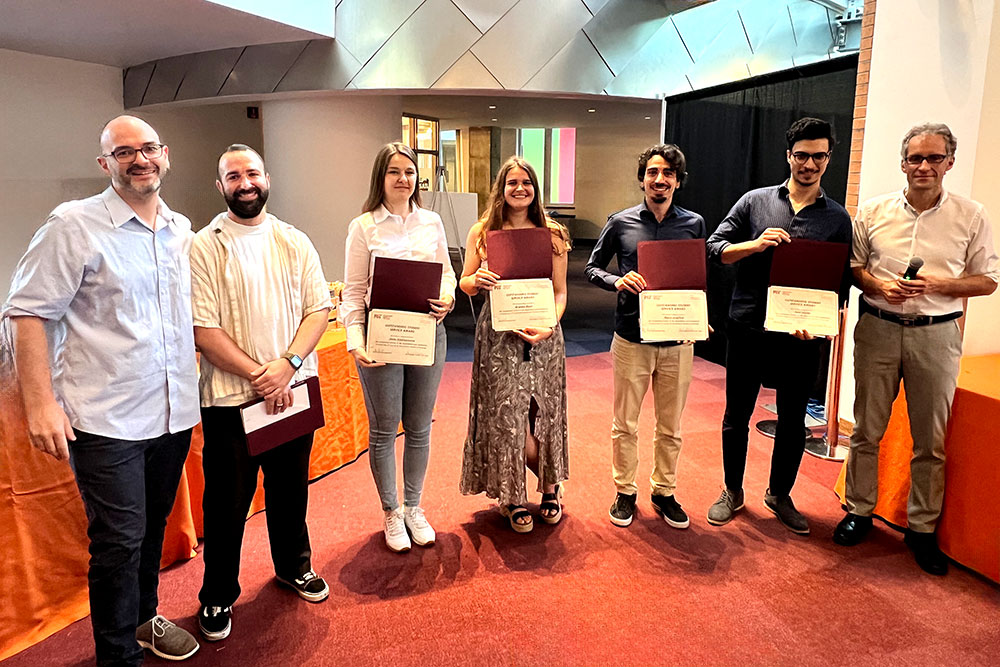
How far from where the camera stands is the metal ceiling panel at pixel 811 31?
485 cm

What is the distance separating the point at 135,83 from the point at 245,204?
6.77 metres

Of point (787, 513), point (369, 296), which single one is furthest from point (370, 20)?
point (787, 513)

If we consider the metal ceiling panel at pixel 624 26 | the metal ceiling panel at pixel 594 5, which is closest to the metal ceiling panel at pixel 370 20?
the metal ceiling panel at pixel 594 5

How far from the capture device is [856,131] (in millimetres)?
3652

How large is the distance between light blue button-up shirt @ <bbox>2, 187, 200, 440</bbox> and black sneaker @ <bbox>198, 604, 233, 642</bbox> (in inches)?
26.3

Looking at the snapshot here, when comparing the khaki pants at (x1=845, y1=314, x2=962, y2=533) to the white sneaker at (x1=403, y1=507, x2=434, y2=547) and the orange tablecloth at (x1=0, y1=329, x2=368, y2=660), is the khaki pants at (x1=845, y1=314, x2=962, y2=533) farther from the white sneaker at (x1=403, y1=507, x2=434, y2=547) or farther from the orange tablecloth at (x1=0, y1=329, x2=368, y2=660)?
the orange tablecloth at (x1=0, y1=329, x2=368, y2=660)

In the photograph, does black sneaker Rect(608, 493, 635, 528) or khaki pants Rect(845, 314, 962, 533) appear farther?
black sneaker Rect(608, 493, 635, 528)

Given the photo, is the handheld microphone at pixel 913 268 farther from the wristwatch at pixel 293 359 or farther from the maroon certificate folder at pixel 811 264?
the wristwatch at pixel 293 359

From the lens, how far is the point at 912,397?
8.14 feet

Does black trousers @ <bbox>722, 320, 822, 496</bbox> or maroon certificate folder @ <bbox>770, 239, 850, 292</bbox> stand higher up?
maroon certificate folder @ <bbox>770, 239, 850, 292</bbox>

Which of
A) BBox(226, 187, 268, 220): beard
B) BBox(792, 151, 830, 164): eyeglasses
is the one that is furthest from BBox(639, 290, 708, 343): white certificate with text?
BBox(226, 187, 268, 220): beard

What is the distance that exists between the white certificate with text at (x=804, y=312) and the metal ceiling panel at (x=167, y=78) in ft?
21.2

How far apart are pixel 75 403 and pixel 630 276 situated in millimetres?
1818

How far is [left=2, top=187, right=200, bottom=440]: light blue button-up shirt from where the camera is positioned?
155 centimetres
